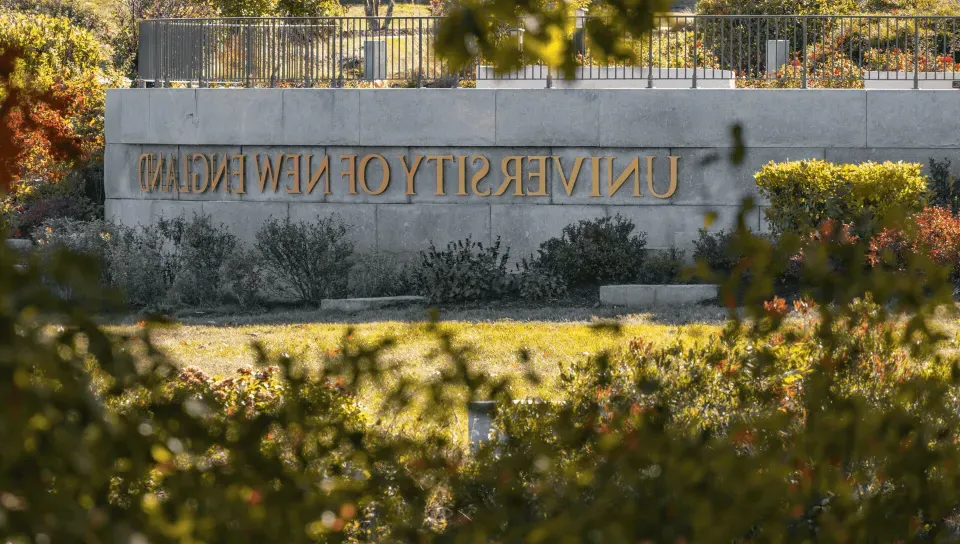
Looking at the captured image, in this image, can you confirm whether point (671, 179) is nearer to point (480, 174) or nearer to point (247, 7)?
point (480, 174)

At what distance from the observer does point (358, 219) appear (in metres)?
12.7

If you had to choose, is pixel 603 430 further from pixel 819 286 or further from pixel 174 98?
pixel 174 98

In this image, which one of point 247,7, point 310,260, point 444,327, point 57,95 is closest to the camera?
point 57,95

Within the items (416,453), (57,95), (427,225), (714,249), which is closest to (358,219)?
(427,225)

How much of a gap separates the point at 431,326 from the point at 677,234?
33.6ft

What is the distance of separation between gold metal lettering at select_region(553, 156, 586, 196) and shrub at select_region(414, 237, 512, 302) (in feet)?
3.24

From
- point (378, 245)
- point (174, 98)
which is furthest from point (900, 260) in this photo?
point (174, 98)

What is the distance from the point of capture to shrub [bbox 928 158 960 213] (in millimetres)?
11688

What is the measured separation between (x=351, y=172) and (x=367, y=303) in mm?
2004

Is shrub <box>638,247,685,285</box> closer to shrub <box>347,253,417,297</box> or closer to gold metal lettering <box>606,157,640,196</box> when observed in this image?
gold metal lettering <box>606,157,640,196</box>

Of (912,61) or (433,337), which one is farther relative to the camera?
(912,61)

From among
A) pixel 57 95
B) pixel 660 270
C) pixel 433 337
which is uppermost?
pixel 57 95

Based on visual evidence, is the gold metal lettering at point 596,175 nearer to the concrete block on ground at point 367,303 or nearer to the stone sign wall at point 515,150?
the stone sign wall at point 515,150

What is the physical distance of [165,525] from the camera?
1609mm
